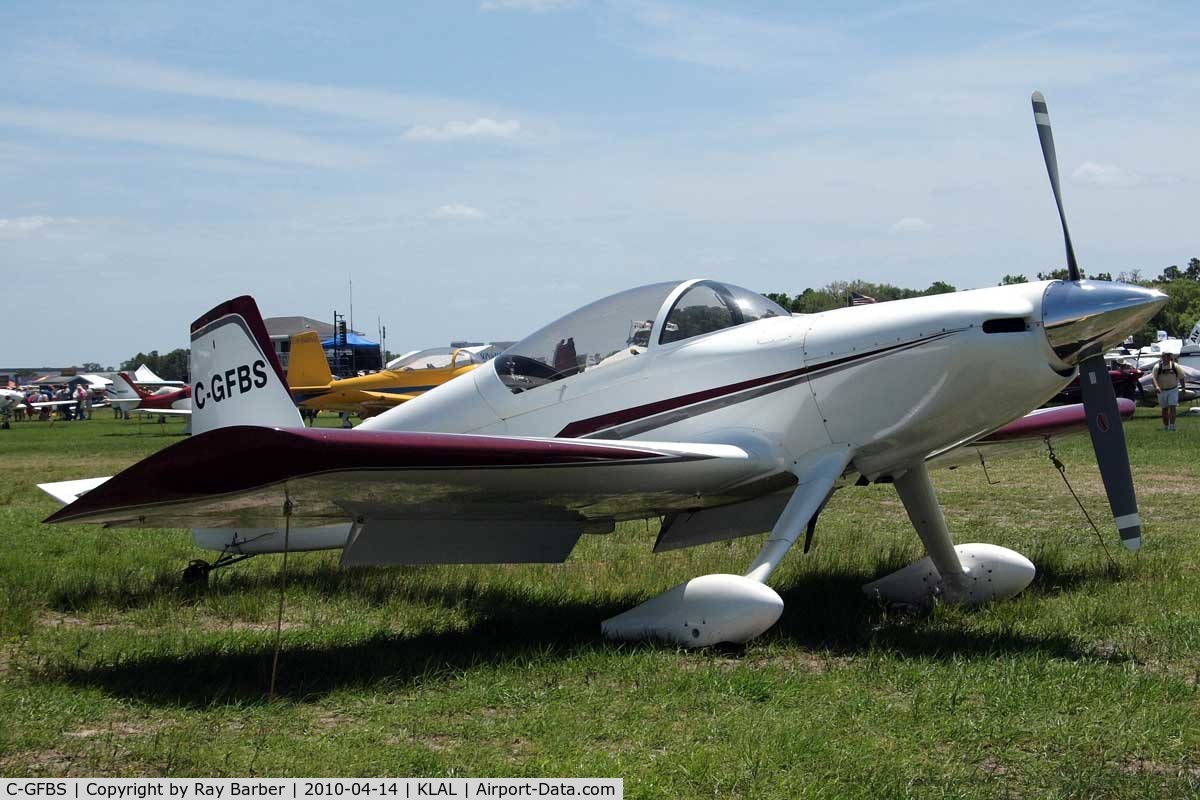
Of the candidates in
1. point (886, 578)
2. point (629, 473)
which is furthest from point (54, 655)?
point (886, 578)

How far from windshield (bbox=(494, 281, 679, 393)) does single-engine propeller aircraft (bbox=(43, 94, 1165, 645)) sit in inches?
0.5

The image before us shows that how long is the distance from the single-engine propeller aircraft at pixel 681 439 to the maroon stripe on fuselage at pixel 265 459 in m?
0.01

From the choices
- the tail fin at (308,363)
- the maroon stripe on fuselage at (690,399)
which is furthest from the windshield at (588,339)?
the tail fin at (308,363)

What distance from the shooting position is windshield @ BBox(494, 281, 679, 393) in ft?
25.0

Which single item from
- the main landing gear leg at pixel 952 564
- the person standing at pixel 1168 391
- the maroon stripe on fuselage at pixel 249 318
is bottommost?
the person standing at pixel 1168 391

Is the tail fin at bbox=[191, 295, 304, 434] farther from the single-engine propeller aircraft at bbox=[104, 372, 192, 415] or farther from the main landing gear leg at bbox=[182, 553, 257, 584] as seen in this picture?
the single-engine propeller aircraft at bbox=[104, 372, 192, 415]

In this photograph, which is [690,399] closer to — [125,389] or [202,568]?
[202,568]

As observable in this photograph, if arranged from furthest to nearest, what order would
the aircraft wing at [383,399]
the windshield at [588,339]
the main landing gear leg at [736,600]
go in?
the aircraft wing at [383,399] < the windshield at [588,339] < the main landing gear leg at [736,600]

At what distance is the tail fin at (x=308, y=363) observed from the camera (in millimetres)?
31969

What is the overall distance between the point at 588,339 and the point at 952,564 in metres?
2.76

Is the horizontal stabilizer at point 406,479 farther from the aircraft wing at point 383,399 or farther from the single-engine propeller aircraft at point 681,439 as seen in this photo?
the aircraft wing at point 383,399

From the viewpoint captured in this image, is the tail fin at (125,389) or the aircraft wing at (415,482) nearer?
the aircraft wing at (415,482)

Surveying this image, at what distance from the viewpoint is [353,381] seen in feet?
105

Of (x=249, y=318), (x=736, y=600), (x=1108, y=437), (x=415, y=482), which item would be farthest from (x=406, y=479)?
(x=1108, y=437)
